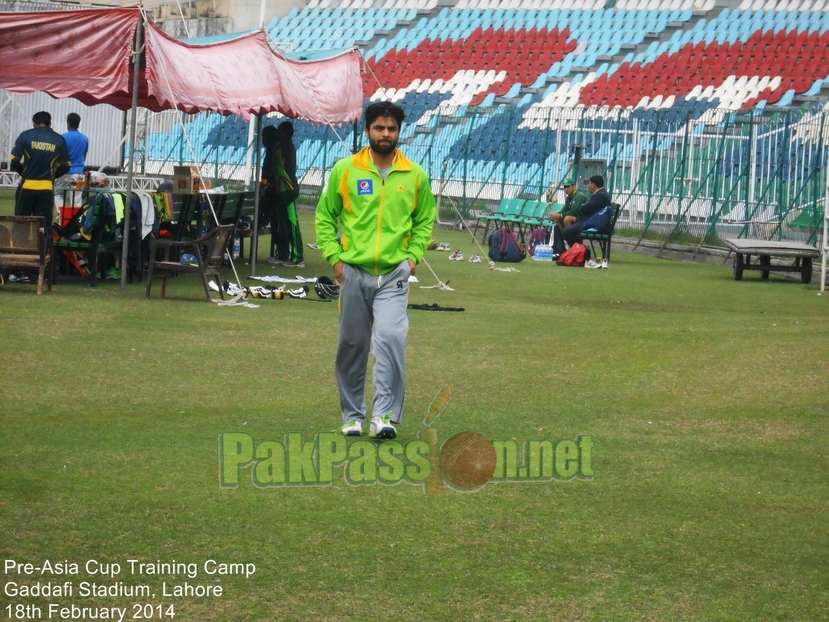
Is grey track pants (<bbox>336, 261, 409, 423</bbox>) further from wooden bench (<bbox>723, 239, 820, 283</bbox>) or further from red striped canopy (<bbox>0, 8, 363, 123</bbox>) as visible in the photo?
wooden bench (<bbox>723, 239, 820, 283</bbox>)

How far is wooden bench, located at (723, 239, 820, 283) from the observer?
18.1 metres

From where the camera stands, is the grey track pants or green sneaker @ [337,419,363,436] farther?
green sneaker @ [337,419,363,436]

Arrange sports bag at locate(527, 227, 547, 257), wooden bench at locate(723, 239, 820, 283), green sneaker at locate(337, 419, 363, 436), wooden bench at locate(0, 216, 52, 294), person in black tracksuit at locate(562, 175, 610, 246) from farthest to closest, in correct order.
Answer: sports bag at locate(527, 227, 547, 257)
person in black tracksuit at locate(562, 175, 610, 246)
wooden bench at locate(723, 239, 820, 283)
wooden bench at locate(0, 216, 52, 294)
green sneaker at locate(337, 419, 363, 436)

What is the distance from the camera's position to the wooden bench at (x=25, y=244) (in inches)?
504

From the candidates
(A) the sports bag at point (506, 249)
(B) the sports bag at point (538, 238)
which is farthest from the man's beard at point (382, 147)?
(B) the sports bag at point (538, 238)

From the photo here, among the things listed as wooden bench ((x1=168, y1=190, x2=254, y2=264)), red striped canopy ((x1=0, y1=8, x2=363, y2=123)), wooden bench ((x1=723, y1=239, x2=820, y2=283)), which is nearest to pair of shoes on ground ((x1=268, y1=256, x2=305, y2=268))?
wooden bench ((x1=168, y1=190, x2=254, y2=264))

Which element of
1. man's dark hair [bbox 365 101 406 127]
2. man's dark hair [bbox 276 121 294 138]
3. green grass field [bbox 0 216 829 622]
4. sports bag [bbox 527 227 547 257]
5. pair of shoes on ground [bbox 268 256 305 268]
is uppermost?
man's dark hair [bbox 276 121 294 138]

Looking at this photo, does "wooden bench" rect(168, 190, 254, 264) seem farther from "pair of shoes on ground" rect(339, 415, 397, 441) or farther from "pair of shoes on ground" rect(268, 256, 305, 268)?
"pair of shoes on ground" rect(339, 415, 397, 441)

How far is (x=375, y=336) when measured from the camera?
6.77 meters

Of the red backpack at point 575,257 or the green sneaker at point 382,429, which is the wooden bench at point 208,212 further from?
the green sneaker at point 382,429

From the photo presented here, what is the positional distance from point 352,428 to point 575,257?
46.3 feet

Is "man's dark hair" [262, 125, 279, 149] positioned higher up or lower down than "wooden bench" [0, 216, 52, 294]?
higher up

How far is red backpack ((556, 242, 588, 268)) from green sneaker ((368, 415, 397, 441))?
1408cm

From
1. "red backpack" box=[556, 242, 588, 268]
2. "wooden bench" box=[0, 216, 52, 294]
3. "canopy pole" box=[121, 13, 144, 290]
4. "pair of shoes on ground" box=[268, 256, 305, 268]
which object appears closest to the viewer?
Answer: "wooden bench" box=[0, 216, 52, 294]
